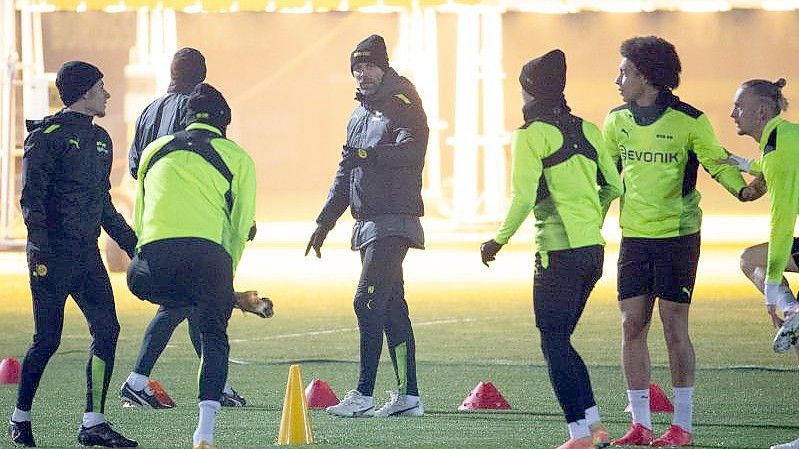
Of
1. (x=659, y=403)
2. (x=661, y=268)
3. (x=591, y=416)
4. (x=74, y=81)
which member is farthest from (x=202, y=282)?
(x=659, y=403)

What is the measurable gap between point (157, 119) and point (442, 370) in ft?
9.97

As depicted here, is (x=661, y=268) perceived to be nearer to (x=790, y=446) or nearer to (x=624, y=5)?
(x=790, y=446)

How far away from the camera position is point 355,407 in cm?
945

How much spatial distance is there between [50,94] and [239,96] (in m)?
16.7

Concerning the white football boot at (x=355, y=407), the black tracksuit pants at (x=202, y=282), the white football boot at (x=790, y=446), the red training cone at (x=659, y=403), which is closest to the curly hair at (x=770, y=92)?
the white football boot at (x=790, y=446)

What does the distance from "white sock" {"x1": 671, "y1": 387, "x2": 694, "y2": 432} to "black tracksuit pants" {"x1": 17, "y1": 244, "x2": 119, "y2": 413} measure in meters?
2.76

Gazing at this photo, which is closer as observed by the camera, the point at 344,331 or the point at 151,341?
the point at 151,341

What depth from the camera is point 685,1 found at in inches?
1328

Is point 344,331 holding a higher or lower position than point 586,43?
lower

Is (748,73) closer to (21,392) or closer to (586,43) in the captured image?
(586,43)

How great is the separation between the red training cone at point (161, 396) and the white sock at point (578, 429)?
120 inches

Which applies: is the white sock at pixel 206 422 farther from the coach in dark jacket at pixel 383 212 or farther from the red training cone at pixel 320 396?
the red training cone at pixel 320 396

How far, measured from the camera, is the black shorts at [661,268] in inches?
325

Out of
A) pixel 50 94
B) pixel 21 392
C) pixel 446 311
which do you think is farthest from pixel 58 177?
pixel 50 94
